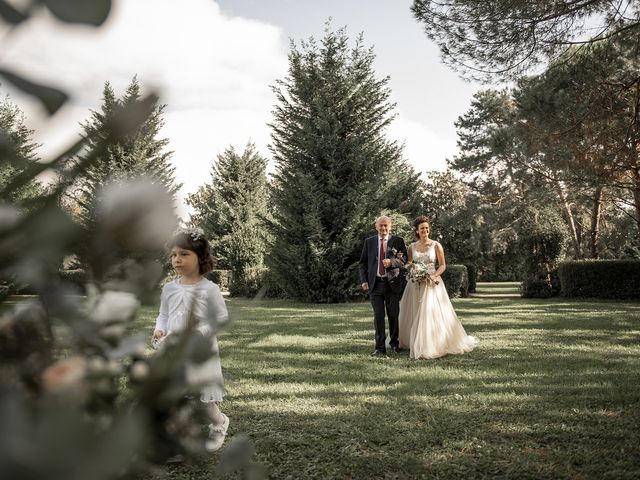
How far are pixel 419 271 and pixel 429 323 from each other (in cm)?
83

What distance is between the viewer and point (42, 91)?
0.38 meters

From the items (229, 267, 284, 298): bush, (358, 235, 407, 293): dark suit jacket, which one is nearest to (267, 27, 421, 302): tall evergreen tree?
(229, 267, 284, 298): bush

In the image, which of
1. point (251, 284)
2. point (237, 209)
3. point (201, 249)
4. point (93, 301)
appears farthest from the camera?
point (237, 209)

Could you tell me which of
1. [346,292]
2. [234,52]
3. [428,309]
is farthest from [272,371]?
[346,292]

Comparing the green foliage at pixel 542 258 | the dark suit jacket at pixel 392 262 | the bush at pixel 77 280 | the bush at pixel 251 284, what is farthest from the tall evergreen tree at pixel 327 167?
the bush at pixel 77 280

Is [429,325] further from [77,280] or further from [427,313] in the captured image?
[77,280]

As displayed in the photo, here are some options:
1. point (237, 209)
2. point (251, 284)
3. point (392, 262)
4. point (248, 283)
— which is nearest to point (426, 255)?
point (392, 262)

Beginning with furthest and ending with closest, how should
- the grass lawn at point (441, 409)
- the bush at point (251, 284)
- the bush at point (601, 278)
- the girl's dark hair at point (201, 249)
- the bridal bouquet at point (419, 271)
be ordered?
the bush at point (251, 284) → the bush at point (601, 278) → the bridal bouquet at point (419, 271) → the girl's dark hair at point (201, 249) → the grass lawn at point (441, 409)

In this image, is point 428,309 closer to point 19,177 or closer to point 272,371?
point 272,371

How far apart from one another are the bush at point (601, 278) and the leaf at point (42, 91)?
18.2 m

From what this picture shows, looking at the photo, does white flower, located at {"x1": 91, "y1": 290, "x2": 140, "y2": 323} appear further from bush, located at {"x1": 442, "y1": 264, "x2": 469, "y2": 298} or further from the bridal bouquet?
bush, located at {"x1": 442, "y1": 264, "x2": 469, "y2": 298}

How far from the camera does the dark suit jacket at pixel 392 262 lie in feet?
24.3

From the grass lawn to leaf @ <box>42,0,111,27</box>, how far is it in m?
1.09

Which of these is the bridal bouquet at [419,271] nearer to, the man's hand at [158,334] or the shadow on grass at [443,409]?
the shadow on grass at [443,409]
